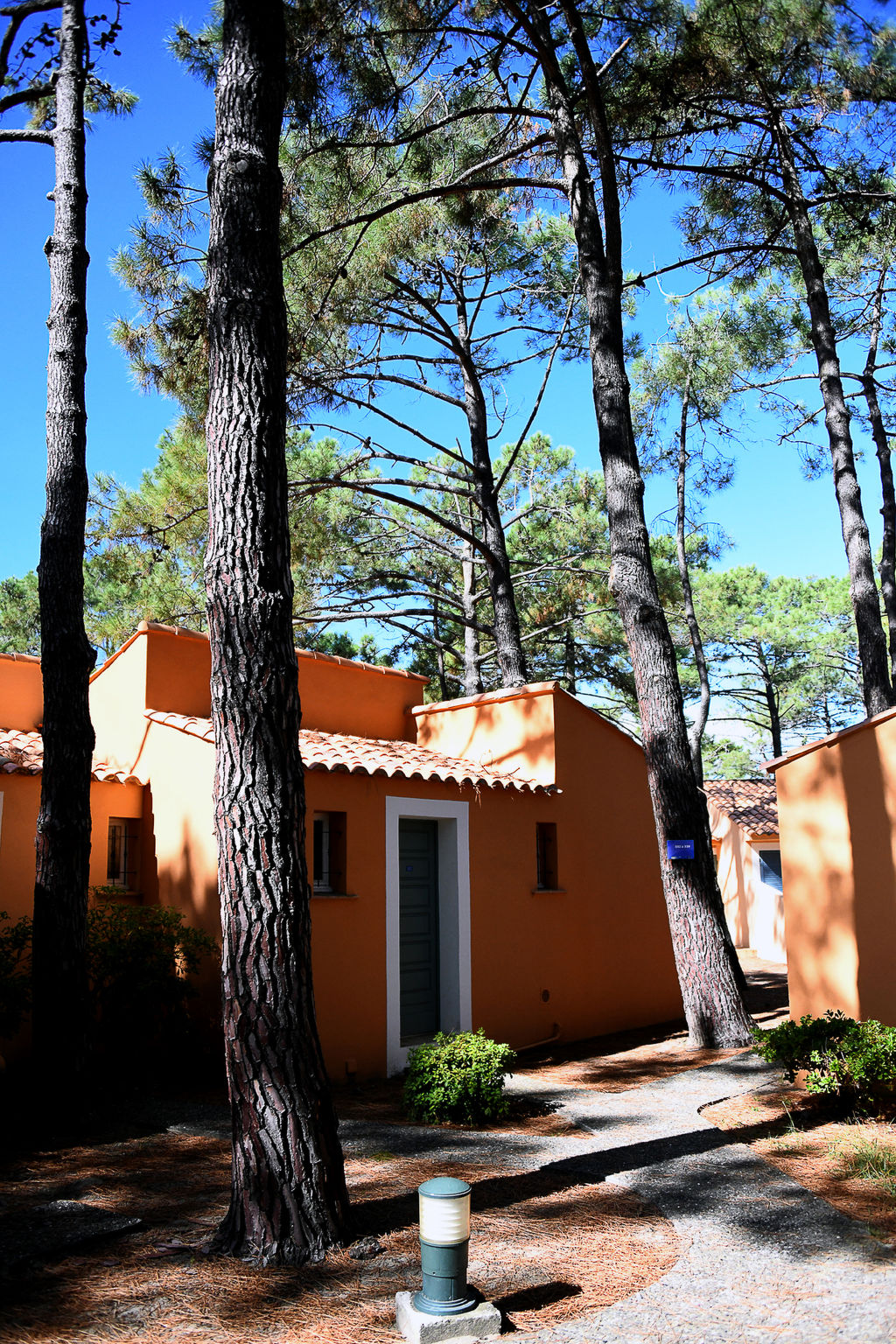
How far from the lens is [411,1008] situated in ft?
33.6

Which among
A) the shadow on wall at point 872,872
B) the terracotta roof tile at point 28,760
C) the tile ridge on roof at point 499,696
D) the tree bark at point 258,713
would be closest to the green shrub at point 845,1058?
the shadow on wall at point 872,872

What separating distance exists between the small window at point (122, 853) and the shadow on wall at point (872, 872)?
6.74 metres

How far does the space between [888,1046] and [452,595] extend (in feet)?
42.6

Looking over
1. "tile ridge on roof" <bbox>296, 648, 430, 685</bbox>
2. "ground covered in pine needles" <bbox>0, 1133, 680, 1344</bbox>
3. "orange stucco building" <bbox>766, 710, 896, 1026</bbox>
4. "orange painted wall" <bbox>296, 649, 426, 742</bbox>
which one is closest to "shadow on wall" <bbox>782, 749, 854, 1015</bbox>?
"orange stucco building" <bbox>766, 710, 896, 1026</bbox>

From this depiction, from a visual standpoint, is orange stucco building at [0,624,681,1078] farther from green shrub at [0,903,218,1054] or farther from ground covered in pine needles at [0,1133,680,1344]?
ground covered in pine needles at [0,1133,680,1344]

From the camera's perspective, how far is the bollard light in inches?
142

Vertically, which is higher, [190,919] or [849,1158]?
[190,919]

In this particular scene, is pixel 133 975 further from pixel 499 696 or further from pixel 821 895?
pixel 821 895

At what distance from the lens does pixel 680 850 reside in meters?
9.17

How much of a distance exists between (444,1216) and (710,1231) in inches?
69.5

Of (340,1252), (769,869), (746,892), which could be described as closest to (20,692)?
(340,1252)

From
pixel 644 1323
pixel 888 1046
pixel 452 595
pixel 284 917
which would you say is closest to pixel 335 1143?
pixel 284 917

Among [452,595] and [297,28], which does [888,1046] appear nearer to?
[297,28]

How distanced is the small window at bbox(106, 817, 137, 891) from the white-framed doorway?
2.60 m
